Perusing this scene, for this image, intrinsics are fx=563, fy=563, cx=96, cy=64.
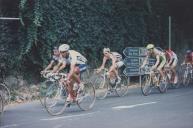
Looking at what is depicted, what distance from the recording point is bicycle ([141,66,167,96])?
19.7 meters

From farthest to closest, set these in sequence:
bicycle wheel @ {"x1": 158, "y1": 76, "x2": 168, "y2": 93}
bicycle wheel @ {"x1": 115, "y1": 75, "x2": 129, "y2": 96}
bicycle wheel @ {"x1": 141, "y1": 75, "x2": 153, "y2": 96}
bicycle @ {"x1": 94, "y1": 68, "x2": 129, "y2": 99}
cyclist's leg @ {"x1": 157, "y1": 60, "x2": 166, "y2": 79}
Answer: bicycle wheel @ {"x1": 158, "y1": 76, "x2": 168, "y2": 93}
cyclist's leg @ {"x1": 157, "y1": 60, "x2": 166, "y2": 79}
bicycle wheel @ {"x1": 141, "y1": 75, "x2": 153, "y2": 96}
bicycle wheel @ {"x1": 115, "y1": 75, "x2": 129, "y2": 96}
bicycle @ {"x1": 94, "y1": 68, "x2": 129, "y2": 99}

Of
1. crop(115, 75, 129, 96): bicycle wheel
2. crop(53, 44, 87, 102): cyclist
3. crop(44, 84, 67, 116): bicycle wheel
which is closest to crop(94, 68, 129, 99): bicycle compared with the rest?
crop(115, 75, 129, 96): bicycle wheel

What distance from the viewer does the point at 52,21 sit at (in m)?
20.2

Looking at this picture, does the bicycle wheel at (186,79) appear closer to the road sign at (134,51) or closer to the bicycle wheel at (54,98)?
the road sign at (134,51)

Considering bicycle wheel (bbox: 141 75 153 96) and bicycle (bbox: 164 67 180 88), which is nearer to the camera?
bicycle wheel (bbox: 141 75 153 96)

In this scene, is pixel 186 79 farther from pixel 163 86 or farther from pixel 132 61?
pixel 163 86

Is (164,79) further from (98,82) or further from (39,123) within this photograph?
(39,123)

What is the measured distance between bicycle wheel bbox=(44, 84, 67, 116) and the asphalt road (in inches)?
7.7

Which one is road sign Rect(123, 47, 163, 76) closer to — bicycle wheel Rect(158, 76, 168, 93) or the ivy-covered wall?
the ivy-covered wall

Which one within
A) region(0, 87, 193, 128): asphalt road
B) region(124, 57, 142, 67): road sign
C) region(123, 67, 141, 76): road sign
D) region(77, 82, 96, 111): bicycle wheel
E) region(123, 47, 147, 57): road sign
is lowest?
region(0, 87, 193, 128): asphalt road

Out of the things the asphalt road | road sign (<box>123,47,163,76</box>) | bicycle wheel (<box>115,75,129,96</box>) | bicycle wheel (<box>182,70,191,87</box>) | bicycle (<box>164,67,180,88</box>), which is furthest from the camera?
bicycle wheel (<box>182,70,191,87</box>)

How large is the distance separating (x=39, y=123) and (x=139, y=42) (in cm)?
1410

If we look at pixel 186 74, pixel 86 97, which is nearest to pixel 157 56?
pixel 186 74

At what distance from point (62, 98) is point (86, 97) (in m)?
1.09
